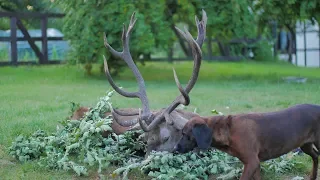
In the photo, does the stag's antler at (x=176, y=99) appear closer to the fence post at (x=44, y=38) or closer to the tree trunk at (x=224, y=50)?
the fence post at (x=44, y=38)

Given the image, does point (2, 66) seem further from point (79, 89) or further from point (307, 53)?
point (307, 53)

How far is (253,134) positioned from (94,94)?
7.86 m

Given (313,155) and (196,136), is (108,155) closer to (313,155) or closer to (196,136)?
(196,136)

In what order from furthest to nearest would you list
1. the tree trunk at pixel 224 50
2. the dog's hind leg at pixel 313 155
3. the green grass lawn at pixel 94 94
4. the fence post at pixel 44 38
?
the tree trunk at pixel 224 50 → the fence post at pixel 44 38 → the green grass lawn at pixel 94 94 → the dog's hind leg at pixel 313 155

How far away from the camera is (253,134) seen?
20.2 feet

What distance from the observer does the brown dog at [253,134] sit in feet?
19.9

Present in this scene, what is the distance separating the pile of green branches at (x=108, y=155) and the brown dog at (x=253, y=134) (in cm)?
53

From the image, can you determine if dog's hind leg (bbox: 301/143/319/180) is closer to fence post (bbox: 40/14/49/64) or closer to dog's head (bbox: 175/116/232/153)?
dog's head (bbox: 175/116/232/153)

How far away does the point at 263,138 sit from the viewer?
619cm

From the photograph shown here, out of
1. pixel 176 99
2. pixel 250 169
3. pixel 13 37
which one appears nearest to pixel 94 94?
pixel 176 99

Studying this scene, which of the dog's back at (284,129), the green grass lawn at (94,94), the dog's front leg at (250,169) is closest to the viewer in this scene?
the dog's front leg at (250,169)

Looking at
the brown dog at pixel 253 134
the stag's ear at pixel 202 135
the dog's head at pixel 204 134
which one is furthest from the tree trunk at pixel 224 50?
the stag's ear at pixel 202 135

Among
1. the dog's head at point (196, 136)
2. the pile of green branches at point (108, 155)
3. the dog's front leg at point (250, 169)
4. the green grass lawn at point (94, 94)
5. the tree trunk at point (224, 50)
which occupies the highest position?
the dog's head at point (196, 136)

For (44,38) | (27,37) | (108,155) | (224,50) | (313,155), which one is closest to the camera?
(313,155)
